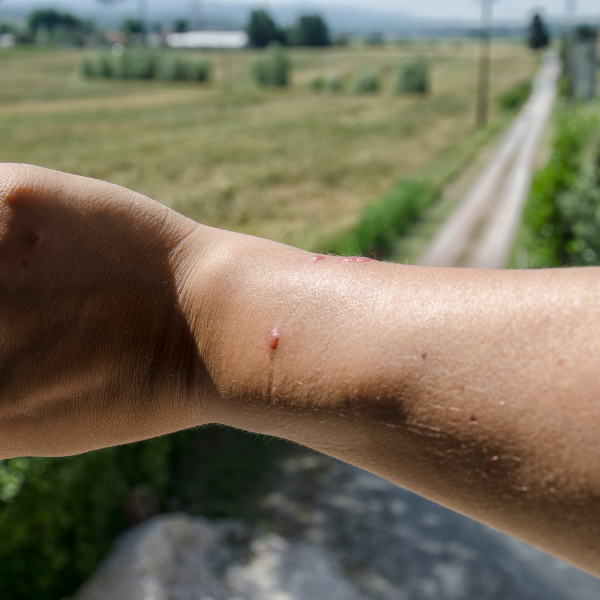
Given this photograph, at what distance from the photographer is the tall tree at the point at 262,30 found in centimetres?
3969

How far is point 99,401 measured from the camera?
53.4 inches

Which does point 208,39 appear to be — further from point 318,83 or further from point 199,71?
point 318,83

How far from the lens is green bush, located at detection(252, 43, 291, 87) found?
4472 cm

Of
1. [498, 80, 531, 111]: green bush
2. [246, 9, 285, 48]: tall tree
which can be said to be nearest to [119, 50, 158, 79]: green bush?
[246, 9, 285, 48]: tall tree

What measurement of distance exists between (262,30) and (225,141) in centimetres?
2114

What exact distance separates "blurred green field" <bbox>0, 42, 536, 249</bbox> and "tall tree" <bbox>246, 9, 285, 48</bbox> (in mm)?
2069

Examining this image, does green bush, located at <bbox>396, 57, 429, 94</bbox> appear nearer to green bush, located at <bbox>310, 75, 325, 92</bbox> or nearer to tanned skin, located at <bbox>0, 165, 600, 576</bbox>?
green bush, located at <bbox>310, 75, 325, 92</bbox>

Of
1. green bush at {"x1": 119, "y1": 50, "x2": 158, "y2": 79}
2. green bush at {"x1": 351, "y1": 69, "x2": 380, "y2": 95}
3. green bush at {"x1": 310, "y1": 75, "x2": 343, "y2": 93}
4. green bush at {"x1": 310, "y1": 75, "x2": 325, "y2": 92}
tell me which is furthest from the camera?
green bush at {"x1": 351, "y1": 69, "x2": 380, "y2": 95}

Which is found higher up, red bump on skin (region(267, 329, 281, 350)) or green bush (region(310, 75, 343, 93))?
green bush (region(310, 75, 343, 93))

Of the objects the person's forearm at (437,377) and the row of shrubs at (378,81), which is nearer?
the person's forearm at (437,377)

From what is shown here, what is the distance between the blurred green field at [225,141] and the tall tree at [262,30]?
207 centimetres

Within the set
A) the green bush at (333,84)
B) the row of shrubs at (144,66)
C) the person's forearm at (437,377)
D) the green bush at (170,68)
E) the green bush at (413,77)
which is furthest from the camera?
the green bush at (413,77)

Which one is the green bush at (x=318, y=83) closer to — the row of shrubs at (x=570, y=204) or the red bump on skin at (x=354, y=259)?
the row of shrubs at (x=570, y=204)

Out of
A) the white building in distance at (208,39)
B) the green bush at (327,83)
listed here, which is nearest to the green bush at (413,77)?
the green bush at (327,83)
